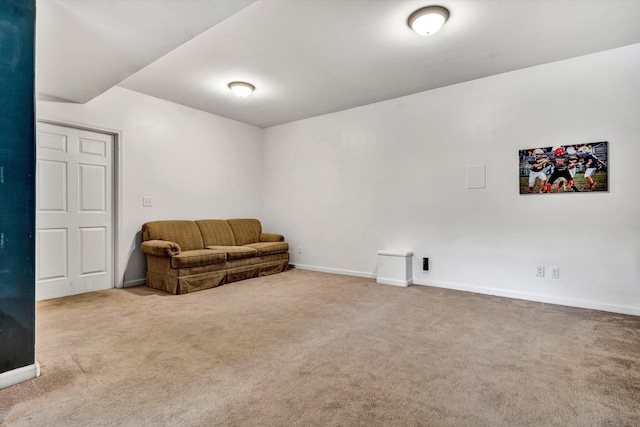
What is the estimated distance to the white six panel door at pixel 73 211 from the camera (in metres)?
3.69

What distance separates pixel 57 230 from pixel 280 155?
3.50 metres

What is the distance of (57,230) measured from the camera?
12.5 feet

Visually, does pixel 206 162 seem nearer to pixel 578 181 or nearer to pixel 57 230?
pixel 57 230

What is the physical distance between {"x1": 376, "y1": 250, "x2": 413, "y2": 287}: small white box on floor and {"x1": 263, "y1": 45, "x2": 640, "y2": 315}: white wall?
0.52 ft

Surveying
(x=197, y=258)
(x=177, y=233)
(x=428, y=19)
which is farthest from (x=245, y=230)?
(x=428, y=19)

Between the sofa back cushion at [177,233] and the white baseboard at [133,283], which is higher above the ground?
the sofa back cushion at [177,233]

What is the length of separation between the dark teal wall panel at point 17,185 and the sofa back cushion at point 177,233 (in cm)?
250

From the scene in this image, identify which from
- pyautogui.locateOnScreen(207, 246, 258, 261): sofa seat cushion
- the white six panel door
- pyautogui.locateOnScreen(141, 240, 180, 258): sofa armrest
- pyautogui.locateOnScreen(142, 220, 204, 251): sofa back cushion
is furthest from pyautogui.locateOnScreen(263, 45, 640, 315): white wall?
the white six panel door

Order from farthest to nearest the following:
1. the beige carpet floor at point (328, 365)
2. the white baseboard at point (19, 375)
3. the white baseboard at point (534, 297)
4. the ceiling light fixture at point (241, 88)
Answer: the ceiling light fixture at point (241, 88), the white baseboard at point (534, 297), the white baseboard at point (19, 375), the beige carpet floor at point (328, 365)

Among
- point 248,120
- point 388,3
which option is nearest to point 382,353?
point 388,3

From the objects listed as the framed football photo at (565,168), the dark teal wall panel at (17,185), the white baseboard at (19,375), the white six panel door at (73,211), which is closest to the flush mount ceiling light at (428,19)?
the framed football photo at (565,168)

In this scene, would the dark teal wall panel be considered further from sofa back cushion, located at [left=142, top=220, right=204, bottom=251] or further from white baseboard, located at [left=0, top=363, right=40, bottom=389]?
sofa back cushion, located at [left=142, top=220, right=204, bottom=251]

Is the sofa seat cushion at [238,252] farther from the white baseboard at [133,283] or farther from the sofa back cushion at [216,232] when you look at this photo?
the white baseboard at [133,283]

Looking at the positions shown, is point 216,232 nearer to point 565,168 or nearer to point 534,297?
point 534,297
